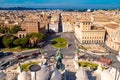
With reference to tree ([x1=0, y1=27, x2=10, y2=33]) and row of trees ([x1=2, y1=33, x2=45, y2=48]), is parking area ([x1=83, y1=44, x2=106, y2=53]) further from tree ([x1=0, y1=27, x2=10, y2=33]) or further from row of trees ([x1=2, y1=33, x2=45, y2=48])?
tree ([x1=0, y1=27, x2=10, y2=33])

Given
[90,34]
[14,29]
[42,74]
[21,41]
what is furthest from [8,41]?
[42,74]

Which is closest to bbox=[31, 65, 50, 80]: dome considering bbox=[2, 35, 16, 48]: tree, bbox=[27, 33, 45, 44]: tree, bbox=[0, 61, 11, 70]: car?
bbox=[0, 61, 11, 70]: car

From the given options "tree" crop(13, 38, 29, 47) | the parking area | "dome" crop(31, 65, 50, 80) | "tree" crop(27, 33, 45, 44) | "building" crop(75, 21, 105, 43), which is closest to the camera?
"dome" crop(31, 65, 50, 80)

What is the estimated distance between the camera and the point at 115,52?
235 feet

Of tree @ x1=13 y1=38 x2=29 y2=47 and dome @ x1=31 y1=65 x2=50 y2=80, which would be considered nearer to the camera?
dome @ x1=31 y1=65 x2=50 y2=80

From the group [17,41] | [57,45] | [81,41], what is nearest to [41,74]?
[17,41]

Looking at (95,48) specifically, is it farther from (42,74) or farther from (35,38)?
(42,74)

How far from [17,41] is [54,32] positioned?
46046mm

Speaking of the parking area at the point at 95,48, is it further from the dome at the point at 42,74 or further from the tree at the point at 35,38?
the dome at the point at 42,74

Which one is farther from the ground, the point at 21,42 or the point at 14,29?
the point at 14,29

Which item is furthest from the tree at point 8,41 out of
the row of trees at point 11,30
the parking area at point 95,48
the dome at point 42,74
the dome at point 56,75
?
the dome at point 56,75

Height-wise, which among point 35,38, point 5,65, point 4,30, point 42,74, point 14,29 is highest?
point 14,29

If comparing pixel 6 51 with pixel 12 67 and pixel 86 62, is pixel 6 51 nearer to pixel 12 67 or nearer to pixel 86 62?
pixel 12 67

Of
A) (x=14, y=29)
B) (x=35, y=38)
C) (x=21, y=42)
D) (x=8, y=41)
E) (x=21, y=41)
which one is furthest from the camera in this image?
(x=14, y=29)
